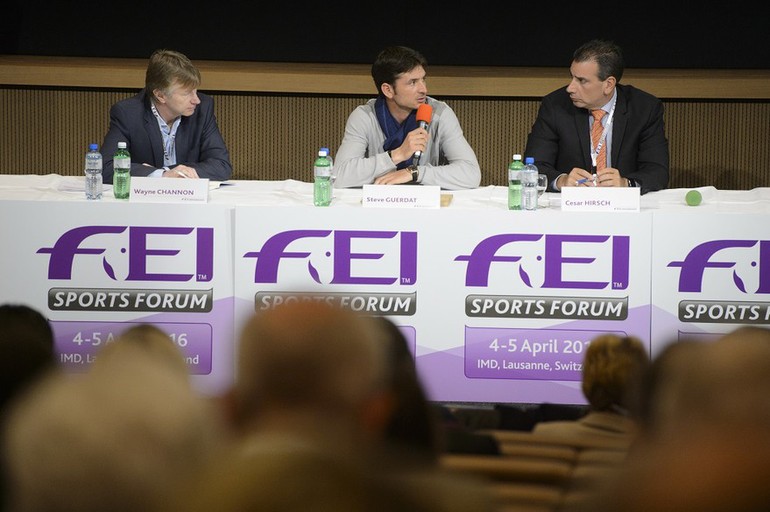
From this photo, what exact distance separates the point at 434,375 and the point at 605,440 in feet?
5.74

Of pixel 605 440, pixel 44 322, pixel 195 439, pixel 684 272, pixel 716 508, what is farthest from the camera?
pixel 684 272

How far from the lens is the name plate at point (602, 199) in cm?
296

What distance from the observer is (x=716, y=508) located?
70cm

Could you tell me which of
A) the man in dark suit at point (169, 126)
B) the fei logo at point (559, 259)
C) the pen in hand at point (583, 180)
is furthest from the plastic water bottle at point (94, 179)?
the pen in hand at point (583, 180)

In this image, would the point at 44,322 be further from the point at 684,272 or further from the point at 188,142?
the point at 188,142

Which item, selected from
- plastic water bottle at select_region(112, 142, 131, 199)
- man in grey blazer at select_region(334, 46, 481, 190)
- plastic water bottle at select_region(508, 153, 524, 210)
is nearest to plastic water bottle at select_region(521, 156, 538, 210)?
plastic water bottle at select_region(508, 153, 524, 210)

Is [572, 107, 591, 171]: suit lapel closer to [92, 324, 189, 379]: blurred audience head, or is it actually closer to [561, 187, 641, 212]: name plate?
[561, 187, 641, 212]: name plate

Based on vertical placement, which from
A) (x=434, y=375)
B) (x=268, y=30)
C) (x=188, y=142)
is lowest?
(x=434, y=375)

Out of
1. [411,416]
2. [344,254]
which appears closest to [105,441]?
[411,416]

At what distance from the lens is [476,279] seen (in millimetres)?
2959

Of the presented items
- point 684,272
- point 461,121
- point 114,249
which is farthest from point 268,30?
point 684,272

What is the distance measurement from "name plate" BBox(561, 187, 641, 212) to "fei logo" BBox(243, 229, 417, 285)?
512 mm

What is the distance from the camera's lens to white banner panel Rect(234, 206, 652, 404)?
9.66ft

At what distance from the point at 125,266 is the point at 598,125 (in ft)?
6.57
